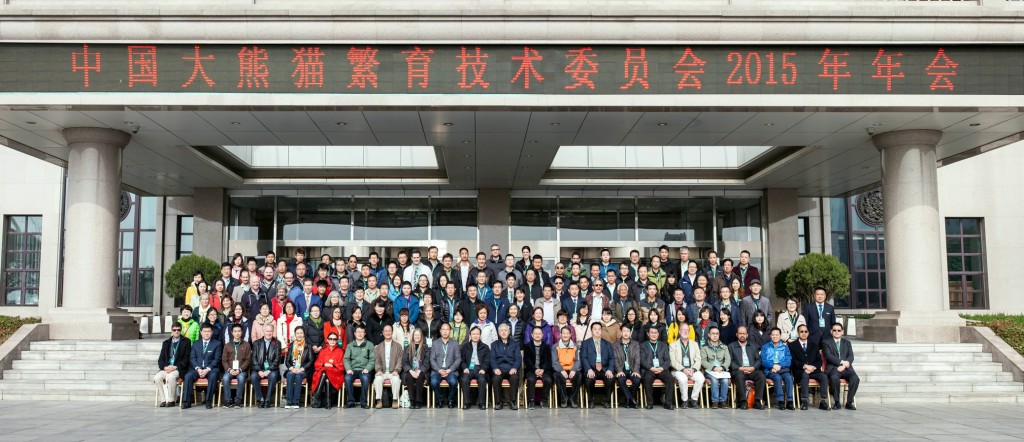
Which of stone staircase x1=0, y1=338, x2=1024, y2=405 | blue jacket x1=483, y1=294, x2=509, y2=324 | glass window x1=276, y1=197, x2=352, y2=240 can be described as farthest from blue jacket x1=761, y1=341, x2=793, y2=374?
glass window x1=276, y1=197, x2=352, y2=240

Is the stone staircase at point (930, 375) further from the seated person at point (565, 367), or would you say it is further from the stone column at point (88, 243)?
the stone column at point (88, 243)

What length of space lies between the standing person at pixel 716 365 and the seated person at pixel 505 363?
2514 millimetres

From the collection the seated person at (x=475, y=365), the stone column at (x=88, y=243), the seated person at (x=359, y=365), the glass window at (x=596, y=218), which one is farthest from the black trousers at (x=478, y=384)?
the glass window at (x=596, y=218)

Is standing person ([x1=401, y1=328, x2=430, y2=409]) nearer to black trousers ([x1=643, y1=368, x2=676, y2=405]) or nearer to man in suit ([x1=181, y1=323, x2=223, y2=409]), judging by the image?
man in suit ([x1=181, y1=323, x2=223, y2=409])

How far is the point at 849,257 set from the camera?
2358 centimetres

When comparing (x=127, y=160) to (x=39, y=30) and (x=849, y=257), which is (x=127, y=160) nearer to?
(x=39, y=30)

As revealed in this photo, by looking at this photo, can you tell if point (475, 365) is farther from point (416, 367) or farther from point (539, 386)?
point (539, 386)

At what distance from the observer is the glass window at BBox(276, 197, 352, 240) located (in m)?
19.7

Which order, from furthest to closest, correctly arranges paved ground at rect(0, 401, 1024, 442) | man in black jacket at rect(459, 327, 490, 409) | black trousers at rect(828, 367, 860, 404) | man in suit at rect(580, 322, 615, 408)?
1. man in suit at rect(580, 322, 615, 408)
2. man in black jacket at rect(459, 327, 490, 409)
3. black trousers at rect(828, 367, 860, 404)
4. paved ground at rect(0, 401, 1024, 442)

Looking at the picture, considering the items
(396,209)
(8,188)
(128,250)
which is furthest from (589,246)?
(8,188)

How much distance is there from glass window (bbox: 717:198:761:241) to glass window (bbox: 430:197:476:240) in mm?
6099

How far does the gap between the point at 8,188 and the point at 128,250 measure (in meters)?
3.52

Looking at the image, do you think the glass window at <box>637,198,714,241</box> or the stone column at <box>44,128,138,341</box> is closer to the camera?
the stone column at <box>44,128,138,341</box>

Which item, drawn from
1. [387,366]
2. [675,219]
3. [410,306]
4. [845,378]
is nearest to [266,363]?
[387,366]
